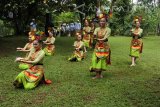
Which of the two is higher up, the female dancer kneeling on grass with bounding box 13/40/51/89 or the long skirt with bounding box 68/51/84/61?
the female dancer kneeling on grass with bounding box 13/40/51/89

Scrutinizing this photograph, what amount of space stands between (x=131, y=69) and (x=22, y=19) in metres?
12.9

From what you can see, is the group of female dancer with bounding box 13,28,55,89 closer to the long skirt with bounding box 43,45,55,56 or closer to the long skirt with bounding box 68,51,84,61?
the long skirt with bounding box 68,51,84,61

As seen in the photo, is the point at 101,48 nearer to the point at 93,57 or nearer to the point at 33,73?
the point at 93,57

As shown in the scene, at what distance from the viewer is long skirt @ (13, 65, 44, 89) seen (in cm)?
851

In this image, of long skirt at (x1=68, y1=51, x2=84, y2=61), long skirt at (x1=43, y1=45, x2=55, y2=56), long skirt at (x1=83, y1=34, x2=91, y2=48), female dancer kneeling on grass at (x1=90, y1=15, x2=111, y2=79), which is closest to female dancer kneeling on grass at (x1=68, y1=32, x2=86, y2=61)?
long skirt at (x1=68, y1=51, x2=84, y2=61)

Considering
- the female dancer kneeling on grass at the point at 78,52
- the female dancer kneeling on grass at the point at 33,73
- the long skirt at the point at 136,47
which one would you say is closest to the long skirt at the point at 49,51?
the female dancer kneeling on grass at the point at 78,52

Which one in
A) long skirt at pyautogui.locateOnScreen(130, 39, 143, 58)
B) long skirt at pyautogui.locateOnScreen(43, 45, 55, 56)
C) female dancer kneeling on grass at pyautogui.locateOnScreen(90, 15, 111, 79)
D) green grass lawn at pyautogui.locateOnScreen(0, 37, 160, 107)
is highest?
female dancer kneeling on grass at pyautogui.locateOnScreen(90, 15, 111, 79)

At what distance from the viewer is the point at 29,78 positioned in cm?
861

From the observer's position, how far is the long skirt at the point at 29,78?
8.51m

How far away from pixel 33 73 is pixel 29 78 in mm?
156

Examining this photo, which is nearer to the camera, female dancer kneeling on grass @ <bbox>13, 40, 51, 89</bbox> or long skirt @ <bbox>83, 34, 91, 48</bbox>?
female dancer kneeling on grass @ <bbox>13, 40, 51, 89</bbox>

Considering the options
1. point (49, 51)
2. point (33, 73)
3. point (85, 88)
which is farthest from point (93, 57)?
point (49, 51)

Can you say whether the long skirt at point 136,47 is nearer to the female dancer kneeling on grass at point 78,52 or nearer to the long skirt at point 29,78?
the female dancer kneeling on grass at point 78,52

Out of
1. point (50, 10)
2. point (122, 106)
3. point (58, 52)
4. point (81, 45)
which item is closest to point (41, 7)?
point (50, 10)
